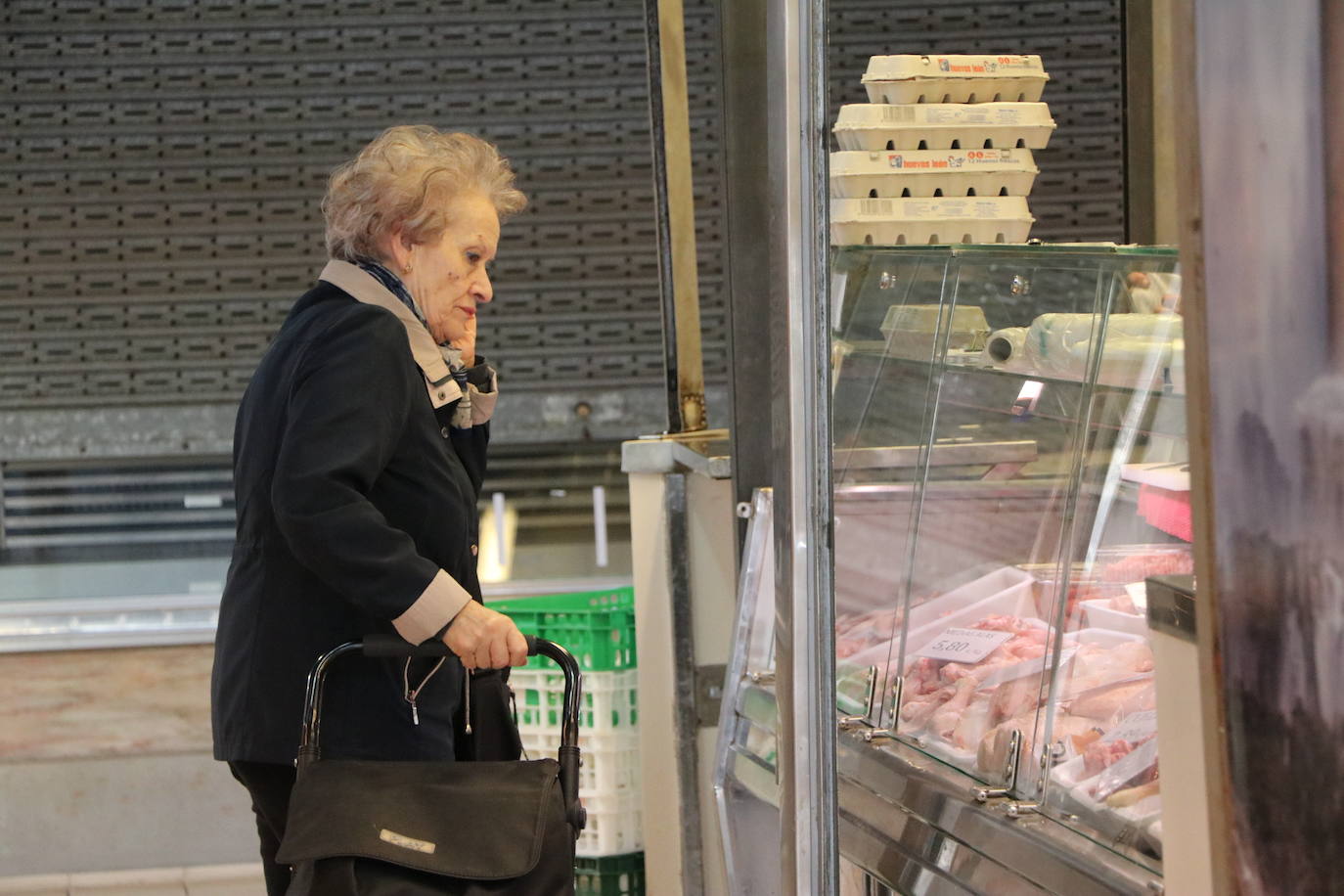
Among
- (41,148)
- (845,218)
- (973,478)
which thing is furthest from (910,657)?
(41,148)

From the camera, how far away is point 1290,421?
44 centimetres

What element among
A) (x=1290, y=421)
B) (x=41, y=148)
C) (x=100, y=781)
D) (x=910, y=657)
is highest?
(x=41, y=148)

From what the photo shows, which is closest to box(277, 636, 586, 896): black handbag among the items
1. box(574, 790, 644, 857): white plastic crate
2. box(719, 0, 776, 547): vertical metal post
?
box(719, 0, 776, 547): vertical metal post

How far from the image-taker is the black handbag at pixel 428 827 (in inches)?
65.6

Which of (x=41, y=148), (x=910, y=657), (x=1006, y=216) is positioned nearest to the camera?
(x=910, y=657)

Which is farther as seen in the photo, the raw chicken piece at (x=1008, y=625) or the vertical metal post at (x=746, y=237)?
the vertical metal post at (x=746, y=237)

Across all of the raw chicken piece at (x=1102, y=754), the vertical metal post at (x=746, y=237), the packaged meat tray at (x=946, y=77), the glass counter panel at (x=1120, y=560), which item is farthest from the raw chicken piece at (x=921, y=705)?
the packaged meat tray at (x=946, y=77)

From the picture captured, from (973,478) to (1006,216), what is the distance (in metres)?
0.65

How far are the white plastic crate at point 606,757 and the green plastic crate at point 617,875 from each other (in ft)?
0.56

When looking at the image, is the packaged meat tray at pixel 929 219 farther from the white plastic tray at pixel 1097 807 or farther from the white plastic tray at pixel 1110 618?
the white plastic tray at pixel 1097 807

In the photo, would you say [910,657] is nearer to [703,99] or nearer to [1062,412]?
[1062,412]

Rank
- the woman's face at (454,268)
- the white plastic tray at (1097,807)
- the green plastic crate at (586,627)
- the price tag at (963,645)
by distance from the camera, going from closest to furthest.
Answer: the white plastic tray at (1097,807)
the price tag at (963,645)
the woman's face at (454,268)
the green plastic crate at (586,627)

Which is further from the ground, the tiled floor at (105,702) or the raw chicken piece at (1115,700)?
the raw chicken piece at (1115,700)

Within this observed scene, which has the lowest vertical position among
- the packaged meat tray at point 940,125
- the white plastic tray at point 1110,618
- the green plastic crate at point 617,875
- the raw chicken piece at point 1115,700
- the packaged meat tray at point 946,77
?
the green plastic crate at point 617,875
